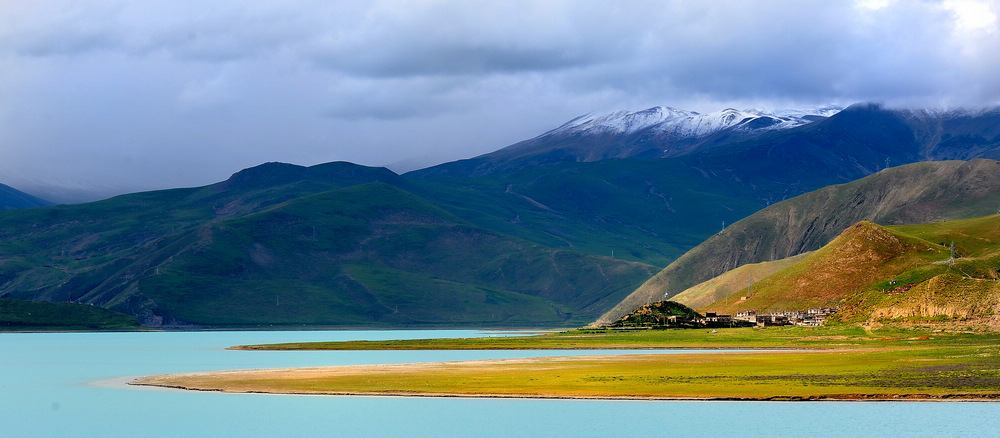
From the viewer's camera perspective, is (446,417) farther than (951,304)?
No

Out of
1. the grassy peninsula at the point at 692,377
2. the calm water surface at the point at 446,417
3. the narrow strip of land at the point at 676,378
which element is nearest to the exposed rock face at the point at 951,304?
the grassy peninsula at the point at 692,377

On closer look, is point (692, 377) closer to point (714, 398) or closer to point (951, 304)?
point (714, 398)

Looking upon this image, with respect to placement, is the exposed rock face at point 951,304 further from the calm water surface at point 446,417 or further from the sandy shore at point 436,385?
the calm water surface at point 446,417

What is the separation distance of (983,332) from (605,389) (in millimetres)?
73239

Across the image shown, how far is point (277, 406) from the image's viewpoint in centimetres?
7238

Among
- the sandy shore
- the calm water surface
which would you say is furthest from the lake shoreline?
the calm water surface

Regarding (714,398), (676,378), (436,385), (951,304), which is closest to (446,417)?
(714,398)

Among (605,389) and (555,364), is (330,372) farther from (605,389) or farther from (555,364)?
(605,389)

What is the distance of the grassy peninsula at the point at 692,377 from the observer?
252 ft

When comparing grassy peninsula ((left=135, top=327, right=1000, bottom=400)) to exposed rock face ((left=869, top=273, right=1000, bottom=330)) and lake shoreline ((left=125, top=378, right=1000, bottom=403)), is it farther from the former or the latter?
exposed rock face ((left=869, top=273, right=1000, bottom=330))

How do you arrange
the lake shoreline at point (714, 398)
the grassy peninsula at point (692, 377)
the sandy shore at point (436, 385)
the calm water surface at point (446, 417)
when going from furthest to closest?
the grassy peninsula at point (692, 377) < the sandy shore at point (436, 385) < the lake shoreline at point (714, 398) < the calm water surface at point (446, 417)

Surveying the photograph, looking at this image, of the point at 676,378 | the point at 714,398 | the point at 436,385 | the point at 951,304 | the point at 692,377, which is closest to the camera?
the point at 714,398

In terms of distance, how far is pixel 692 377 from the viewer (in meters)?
89.9

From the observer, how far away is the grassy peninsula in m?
76.7
